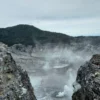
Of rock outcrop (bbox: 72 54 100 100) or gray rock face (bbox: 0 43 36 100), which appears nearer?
gray rock face (bbox: 0 43 36 100)

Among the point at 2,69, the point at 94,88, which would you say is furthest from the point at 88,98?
the point at 2,69

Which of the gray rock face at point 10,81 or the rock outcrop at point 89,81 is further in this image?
the rock outcrop at point 89,81

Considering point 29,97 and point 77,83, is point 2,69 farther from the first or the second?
point 77,83

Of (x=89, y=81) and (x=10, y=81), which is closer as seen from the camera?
(x=10, y=81)
